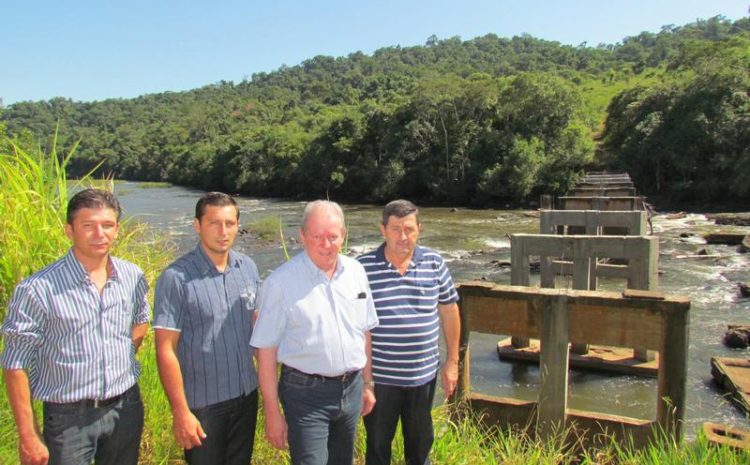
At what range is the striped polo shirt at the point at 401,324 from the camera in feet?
9.65

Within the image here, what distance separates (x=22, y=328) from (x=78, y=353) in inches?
9.1

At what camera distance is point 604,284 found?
15867mm

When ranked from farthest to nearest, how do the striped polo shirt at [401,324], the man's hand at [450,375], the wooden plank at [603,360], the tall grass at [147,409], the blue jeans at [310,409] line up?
the wooden plank at [603,360], the tall grass at [147,409], the man's hand at [450,375], the striped polo shirt at [401,324], the blue jeans at [310,409]

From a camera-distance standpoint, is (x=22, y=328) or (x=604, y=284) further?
(x=604, y=284)

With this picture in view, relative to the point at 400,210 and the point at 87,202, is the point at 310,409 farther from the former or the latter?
the point at 87,202

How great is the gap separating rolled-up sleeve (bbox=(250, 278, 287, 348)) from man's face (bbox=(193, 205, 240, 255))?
0.96ft

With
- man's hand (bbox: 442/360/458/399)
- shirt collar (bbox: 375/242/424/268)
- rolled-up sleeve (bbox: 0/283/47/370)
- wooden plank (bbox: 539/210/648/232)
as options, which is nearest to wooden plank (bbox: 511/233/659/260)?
wooden plank (bbox: 539/210/648/232)

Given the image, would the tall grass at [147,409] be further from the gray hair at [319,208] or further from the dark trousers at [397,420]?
the gray hair at [319,208]

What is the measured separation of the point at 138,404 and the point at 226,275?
69cm

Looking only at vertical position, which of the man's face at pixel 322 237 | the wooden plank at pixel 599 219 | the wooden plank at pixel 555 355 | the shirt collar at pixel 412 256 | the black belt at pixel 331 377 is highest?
the man's face at pixel 322 237

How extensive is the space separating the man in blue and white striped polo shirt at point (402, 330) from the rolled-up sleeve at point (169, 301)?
99 cm

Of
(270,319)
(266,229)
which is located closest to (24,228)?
(270,319)

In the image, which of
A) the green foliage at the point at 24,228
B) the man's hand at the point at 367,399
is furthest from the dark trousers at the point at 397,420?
the green foliage at the point at 24,228

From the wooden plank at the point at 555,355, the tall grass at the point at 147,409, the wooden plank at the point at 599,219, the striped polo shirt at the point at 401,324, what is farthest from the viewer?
the wooden plank at the point at 599,219
